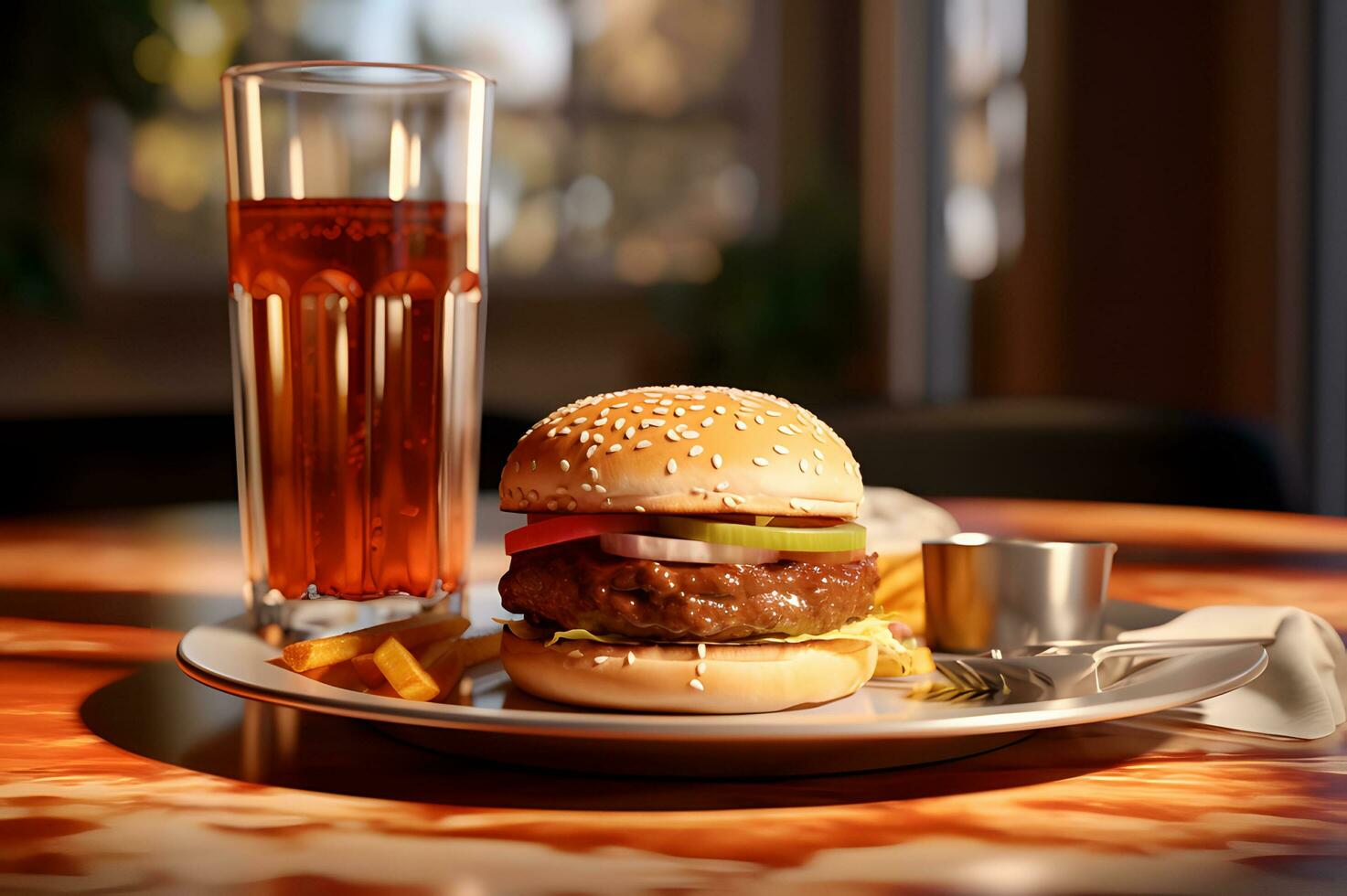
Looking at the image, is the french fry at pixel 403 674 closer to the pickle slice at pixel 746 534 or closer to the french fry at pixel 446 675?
the french fry at pixel 446 675

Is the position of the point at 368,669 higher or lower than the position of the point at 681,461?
lower

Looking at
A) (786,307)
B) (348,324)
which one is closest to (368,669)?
(348,324)

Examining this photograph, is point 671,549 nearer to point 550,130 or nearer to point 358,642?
point 358,642

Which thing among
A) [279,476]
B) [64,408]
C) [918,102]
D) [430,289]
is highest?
[918,102]

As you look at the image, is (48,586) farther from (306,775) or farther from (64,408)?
(64,408)

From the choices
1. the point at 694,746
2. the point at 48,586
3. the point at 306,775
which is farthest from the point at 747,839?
the point at 48,586

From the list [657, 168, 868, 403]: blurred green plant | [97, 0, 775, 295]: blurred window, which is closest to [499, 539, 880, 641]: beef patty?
[657, 168, 868, 403]: blurred green plant
